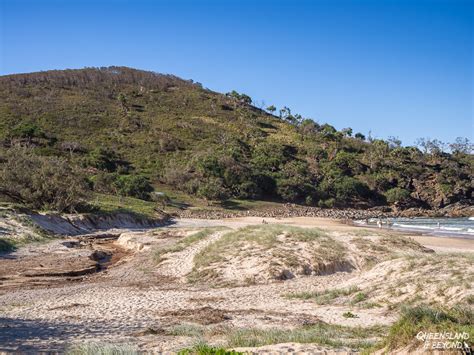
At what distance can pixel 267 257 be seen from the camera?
20.4 m

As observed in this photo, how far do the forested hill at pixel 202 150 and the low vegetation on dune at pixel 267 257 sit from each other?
72.5 ft

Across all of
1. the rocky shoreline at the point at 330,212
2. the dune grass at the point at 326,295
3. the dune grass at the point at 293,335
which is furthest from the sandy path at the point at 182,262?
the rocky shoreline at the point at 330,212

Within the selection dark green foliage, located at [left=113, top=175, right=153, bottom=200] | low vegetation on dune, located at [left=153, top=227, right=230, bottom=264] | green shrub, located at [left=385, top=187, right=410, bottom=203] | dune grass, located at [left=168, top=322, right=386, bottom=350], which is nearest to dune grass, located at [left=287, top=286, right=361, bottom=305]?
dune grass, located at [left=168, top=322, right=386, bottom=350]

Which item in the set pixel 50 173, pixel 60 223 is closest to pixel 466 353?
pixel 60 223

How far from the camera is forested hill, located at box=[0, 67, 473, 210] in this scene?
241ft

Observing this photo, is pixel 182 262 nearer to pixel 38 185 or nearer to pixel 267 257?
pixel 267 257

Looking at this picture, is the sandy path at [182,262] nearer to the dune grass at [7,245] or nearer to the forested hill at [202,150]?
the dune grass at [7,245]

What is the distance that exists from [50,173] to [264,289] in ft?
90.7

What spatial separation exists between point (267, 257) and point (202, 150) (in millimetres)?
67276

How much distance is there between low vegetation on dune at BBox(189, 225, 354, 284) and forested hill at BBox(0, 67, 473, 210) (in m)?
22.1

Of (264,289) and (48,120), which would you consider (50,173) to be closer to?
(264,289)

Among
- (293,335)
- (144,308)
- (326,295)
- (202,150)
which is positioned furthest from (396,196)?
(293,335)

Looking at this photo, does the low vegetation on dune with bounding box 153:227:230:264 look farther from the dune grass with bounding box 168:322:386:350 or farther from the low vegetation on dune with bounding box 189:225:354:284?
the dune grass with bounding box 168:322:386:350

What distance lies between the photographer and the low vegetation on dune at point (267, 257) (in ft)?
62.8
